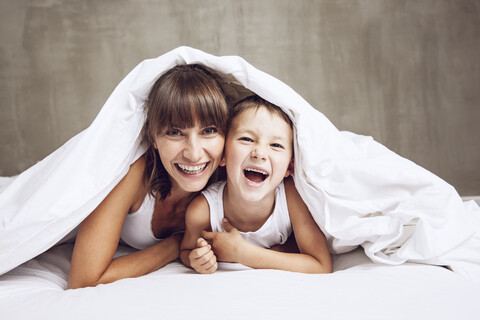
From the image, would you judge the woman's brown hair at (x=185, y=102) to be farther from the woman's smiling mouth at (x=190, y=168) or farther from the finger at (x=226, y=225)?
the finger at (x=226, y=225)

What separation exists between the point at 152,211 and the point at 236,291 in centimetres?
51

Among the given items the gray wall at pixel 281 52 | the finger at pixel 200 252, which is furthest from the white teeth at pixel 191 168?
the gray wall at pixel 281 52

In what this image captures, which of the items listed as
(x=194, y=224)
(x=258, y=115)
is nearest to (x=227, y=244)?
(x=194, y=224)

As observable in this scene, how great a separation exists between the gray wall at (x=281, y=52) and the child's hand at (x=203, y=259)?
1561 mm

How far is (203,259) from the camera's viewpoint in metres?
1.02

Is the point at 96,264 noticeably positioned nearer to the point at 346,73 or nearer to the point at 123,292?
the point at 123,292

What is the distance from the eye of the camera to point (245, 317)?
2.39 ft

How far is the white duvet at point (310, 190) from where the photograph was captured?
989 mm

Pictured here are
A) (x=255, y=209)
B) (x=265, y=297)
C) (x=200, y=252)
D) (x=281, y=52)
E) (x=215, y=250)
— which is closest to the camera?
(x=265, y=297)

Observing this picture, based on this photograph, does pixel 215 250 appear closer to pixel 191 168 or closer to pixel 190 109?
pixel 191 168

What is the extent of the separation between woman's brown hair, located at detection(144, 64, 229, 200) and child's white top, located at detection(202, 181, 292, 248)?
22 centimetres

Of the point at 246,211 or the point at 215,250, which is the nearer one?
the point at 215,250

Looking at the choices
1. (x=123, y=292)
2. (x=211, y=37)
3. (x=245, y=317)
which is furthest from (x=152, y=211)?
(x=211, y=37)

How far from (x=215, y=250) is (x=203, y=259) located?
0.10 metres
